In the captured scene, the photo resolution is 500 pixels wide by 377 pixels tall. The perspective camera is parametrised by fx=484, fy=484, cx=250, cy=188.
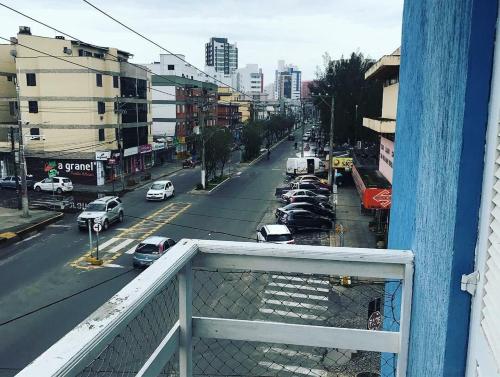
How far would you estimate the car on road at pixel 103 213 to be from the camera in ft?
63.0

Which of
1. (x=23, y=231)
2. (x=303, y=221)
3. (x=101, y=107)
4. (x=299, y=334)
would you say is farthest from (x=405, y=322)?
(x=101, y=107)

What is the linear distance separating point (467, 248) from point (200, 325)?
5.14 feet

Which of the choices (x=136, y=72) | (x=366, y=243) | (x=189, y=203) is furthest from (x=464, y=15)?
(x=136, y=72)

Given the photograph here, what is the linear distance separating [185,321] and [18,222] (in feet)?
66.1

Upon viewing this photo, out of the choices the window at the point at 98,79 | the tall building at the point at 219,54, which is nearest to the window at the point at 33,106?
the window at the point at 98,79

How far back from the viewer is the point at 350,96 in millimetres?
37719

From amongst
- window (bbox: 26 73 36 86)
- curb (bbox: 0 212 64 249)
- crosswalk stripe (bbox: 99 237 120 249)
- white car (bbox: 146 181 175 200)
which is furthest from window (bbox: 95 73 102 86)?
crosswalk stripe (bbox: 99 237 120 249)

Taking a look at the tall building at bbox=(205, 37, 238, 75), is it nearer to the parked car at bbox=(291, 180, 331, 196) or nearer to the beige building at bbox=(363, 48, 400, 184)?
the parked car at bbox=(291, 180, 331, 196)

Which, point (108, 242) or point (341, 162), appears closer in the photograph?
point (108, 242)

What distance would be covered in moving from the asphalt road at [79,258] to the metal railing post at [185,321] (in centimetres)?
730

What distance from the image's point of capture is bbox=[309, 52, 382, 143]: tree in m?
35.7

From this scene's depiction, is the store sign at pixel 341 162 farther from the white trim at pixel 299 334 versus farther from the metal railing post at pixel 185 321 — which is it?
the metal railing post at pixel 185 321

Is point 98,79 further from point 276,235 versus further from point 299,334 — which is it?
point 299,334

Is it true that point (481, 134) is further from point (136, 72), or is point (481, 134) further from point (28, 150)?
point (136, 72)
